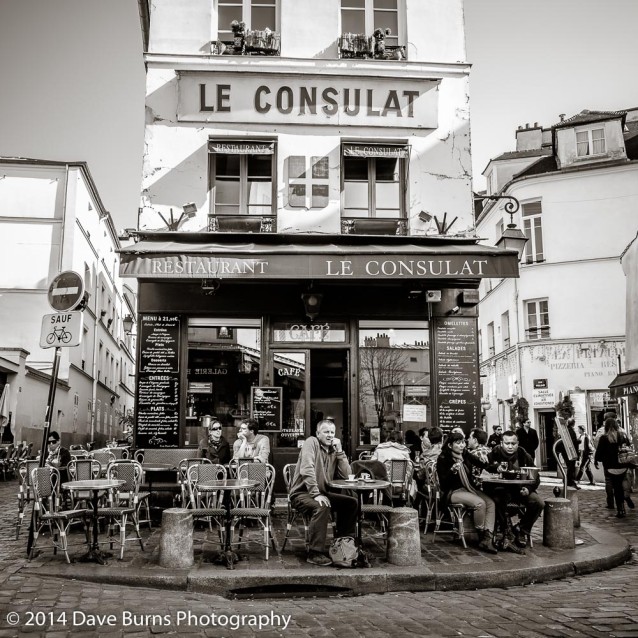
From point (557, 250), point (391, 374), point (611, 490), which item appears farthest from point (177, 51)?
point (557, 250)

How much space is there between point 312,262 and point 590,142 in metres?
19.0

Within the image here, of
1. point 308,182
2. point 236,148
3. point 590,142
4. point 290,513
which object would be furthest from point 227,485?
point 590,142

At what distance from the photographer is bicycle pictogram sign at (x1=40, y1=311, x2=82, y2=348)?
8.18 metres

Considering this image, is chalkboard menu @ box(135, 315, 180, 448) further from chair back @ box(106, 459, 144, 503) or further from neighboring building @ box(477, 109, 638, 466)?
neighboring building @ box(477, 109, 638, 466)

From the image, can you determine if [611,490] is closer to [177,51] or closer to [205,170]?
[205,170]

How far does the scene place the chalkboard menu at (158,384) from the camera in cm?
1215

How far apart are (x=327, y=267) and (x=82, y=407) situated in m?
19.2

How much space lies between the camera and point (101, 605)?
233 inches

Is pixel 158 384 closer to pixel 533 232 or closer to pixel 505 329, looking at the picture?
pixel 533 232

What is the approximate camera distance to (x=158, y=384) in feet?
40.3

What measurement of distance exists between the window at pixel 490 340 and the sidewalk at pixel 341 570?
2172 centimetres

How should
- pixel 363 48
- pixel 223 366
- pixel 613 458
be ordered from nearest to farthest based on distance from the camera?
1. pixel 613 458
2. pixel 223 366
3. pixel 363 48

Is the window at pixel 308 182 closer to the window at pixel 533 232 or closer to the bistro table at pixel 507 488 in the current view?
the bistro table at pixel 507 488

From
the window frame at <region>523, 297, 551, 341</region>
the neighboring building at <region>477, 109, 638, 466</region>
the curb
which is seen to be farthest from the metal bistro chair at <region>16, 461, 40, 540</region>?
the window frame at <region>523, 297, 551, 341</region>
